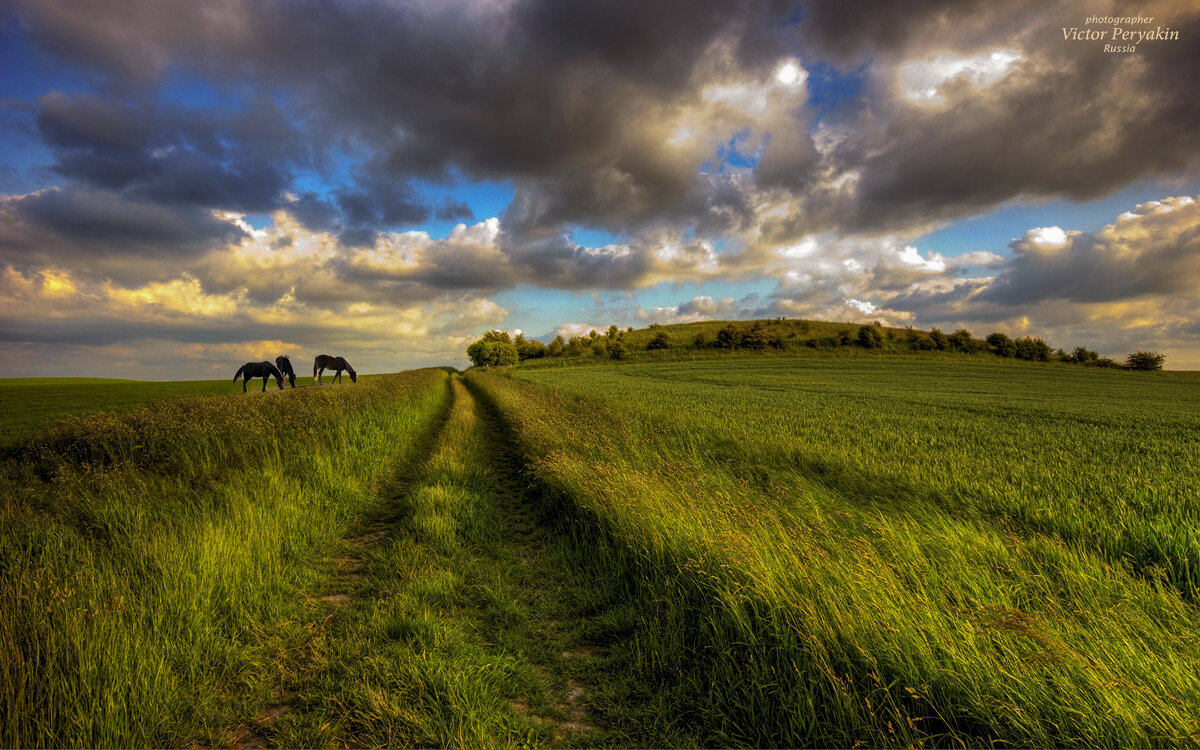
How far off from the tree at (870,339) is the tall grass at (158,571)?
271ft

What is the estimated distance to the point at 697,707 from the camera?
3.06m

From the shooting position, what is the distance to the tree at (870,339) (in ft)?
244

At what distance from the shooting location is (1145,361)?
76.6 meters

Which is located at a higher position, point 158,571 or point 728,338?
point 728,338

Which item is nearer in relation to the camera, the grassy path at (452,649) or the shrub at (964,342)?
the grassy path at (452,649)

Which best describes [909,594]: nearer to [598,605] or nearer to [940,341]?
[598,605]

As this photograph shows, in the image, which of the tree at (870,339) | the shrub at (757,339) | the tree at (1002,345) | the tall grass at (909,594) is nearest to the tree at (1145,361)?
the tree at (1002,345)

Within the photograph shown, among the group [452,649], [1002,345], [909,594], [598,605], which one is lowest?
[598,605]

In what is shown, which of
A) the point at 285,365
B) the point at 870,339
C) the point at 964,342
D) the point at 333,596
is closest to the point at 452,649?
the point at 333,596

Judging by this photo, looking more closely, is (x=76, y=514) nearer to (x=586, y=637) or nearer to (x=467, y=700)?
(x=467, y=700)

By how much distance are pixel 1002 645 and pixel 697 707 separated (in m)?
1.93

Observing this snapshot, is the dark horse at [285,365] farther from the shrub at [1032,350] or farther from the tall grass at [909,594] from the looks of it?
the shrub at [1032,350]

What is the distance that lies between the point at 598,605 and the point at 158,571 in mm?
4000

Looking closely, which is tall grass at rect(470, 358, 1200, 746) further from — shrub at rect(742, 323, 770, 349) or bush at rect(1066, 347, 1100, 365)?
bush at rect(1066, 347, 1100, 365)
